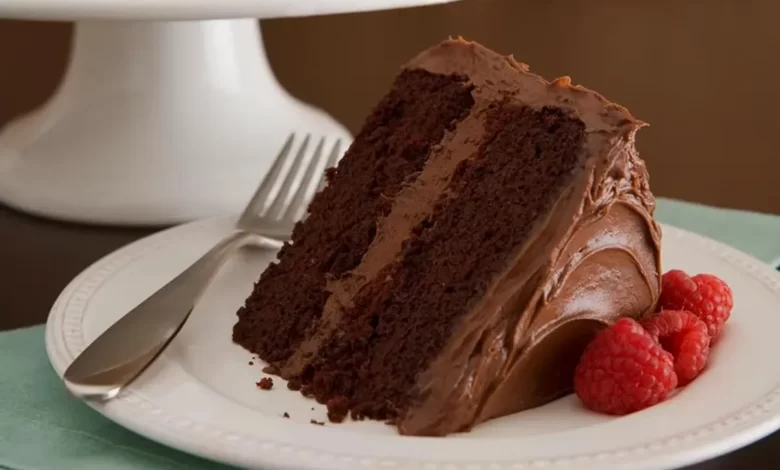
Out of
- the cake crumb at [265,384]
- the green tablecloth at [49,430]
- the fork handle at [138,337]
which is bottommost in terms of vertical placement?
the green tablecloth at [49,430]

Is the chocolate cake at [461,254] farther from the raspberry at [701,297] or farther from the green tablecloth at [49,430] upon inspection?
the green tablecloth at [49,430]

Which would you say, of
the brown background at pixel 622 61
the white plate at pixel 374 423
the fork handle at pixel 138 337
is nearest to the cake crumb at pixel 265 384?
the white plate at pixel 374 423

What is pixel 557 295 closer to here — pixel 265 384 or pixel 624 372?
pixel 624 372

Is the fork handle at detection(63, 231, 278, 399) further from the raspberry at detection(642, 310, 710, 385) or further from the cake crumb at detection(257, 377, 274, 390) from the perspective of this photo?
the raspberry at detection(642, 310, 710, 385)

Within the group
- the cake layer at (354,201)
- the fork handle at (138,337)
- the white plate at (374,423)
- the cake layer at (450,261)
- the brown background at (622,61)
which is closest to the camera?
the white plate at (374,423)

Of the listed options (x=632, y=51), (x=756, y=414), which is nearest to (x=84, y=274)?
(x=756, y=414)

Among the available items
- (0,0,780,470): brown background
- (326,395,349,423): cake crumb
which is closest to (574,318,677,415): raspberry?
(326,395,349,423): cake crumb
